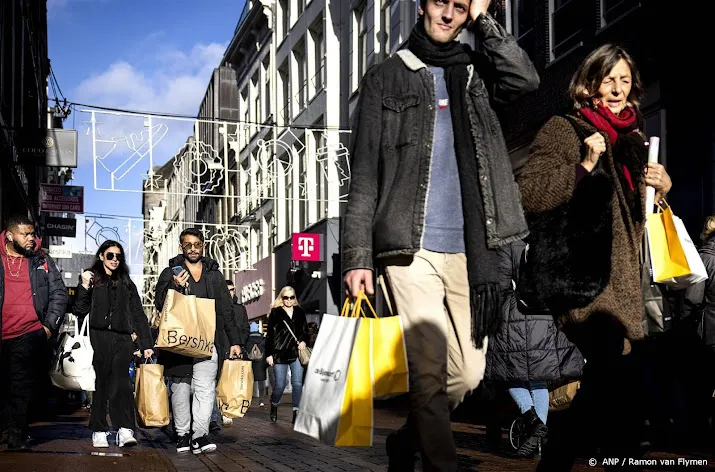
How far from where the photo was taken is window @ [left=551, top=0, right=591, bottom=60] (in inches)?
619

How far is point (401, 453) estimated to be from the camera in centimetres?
442

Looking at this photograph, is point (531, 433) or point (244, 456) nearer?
point (531, 433)

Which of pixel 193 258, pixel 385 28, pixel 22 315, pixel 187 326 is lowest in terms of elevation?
pixel 187 326

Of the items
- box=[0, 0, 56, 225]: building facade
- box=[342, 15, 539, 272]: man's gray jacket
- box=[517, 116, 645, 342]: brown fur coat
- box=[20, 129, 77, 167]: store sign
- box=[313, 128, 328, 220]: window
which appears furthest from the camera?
box=[313, 128, 328, 220]: window

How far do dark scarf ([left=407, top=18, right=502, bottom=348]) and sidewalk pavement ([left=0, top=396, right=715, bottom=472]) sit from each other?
3.33 meters

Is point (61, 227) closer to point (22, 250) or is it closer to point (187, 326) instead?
point (22, 250)

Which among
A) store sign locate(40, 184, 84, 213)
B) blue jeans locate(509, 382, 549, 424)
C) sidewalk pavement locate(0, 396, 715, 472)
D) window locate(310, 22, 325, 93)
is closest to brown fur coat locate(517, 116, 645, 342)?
sidewalk pavement locate(0, 396, 715, 472)

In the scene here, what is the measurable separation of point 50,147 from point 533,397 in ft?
Answer: 60.5

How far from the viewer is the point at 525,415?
817cm

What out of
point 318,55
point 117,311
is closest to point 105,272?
point 117,311

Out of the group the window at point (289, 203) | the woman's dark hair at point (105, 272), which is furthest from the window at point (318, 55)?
the woman's dark hair at point (105, 272)

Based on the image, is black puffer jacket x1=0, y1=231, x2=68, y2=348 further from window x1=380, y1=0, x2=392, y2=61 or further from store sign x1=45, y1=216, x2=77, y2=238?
store sign x1=45, y1=216, x2=77, y2=238

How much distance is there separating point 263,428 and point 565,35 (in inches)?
284

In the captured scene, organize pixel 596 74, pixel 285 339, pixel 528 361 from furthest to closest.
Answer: pixel 285 339, pixel 528 361, pixel 596 74
